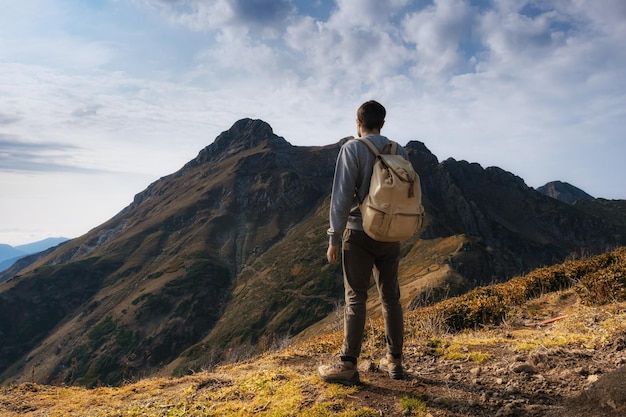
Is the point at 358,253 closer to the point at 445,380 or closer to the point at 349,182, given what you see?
the point at 349,182

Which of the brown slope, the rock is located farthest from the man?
the brown slope

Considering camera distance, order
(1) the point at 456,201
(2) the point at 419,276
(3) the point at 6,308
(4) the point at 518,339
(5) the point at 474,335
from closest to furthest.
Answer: (4) the point at 518,339 → (5) the point at 474,335 → (2) the point at 419,276 → (3) the point at 6,308 → (1) the point at 456,201

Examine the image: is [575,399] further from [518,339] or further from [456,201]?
[456,201]

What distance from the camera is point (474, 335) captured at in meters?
7.73

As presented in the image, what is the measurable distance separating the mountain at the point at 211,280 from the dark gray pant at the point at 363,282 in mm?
59259

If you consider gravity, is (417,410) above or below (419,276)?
above

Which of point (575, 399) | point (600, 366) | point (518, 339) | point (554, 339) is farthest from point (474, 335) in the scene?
point (575, 399)

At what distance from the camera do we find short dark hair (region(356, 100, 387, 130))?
5391mm

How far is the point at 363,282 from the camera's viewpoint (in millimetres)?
5250

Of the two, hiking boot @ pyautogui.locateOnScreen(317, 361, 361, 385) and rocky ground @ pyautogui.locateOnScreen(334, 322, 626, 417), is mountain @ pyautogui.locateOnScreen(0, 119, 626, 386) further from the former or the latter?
hiking boot @ pyautogui.locateOnScreen(317, 361, 361, 385)

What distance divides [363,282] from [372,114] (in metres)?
2.22

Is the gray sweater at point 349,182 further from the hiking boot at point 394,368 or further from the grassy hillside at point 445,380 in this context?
the grassy hillside at point 445,380

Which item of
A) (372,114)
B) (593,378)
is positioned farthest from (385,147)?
(593,378)

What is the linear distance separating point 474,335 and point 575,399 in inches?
140
